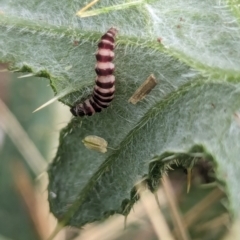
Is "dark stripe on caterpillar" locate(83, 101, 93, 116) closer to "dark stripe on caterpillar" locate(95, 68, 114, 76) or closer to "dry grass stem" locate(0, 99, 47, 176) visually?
"dark stripe on caterpillar" locate(95, 68, 114, 76)

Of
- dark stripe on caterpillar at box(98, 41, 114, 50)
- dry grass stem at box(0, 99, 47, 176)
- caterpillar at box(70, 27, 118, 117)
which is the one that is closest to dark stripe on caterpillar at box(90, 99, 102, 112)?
caterpillar at box(70, 27, 118, 117)

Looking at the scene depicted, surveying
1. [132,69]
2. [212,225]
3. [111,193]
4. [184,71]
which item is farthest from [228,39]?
[212,225]

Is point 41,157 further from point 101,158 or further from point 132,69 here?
point 132,69

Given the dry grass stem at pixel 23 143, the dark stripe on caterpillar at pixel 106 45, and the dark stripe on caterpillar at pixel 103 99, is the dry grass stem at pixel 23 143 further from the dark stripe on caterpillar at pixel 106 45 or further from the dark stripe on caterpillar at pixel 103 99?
the dark stripe on caterpillar at pixel 106 45

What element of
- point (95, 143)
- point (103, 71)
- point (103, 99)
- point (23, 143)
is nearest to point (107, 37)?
point (103, 71)

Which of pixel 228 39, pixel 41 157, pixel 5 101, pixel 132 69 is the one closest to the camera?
pixel 228 39

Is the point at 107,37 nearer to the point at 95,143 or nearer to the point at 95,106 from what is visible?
the point at 95,106
